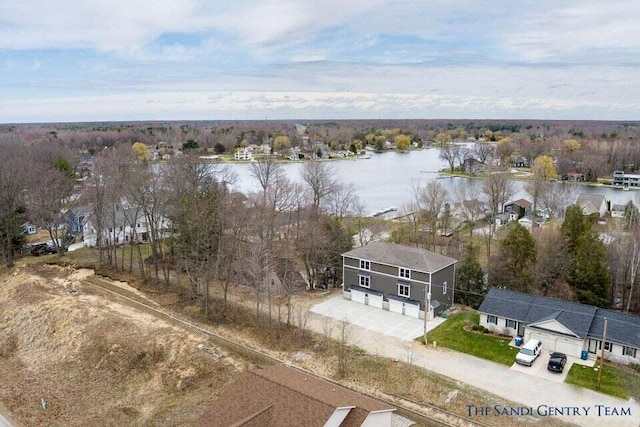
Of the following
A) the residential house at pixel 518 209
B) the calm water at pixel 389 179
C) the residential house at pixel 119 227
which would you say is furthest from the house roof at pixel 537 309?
the residential house at pixel 518 209

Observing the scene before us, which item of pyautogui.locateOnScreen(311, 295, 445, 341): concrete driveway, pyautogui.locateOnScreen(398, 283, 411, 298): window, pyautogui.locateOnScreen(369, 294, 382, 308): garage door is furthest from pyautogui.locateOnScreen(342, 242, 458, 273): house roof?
pyautogui.locateOnScreen(311, 295, 445, 341): concrete driveway

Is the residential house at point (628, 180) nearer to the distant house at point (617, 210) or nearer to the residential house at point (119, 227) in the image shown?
the distant house at point (617, 210)

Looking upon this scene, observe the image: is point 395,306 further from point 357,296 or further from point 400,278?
point 357,296

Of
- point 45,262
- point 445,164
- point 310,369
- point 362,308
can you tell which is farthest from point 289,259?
point 445,164

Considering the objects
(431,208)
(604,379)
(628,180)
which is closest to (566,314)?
(604,379)

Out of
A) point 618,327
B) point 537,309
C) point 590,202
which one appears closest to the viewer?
point 618,327

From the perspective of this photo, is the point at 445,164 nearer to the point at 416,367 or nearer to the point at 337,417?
the point at 416,367

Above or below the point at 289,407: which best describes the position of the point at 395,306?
below
